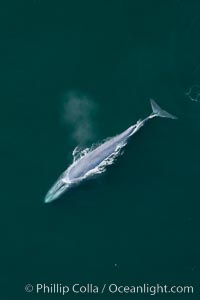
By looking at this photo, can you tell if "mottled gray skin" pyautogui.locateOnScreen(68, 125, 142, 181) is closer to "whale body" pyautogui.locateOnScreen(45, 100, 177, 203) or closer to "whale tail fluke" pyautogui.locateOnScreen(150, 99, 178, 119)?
"whale body" pyautogui.locateOnScreen(45, 100, 177, 203)

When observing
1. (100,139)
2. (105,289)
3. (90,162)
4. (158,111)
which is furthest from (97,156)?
(105,289)

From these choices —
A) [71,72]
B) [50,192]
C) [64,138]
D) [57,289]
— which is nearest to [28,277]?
[57,289]

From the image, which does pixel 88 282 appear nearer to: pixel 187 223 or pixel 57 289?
pixel 57 289

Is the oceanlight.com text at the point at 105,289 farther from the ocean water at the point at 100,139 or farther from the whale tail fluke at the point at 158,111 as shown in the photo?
the whale tail fluke at the point at 158,111

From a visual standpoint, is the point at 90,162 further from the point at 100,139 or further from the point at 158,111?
the point at 158,111

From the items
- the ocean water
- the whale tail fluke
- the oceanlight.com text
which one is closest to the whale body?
the whale tail fluke
